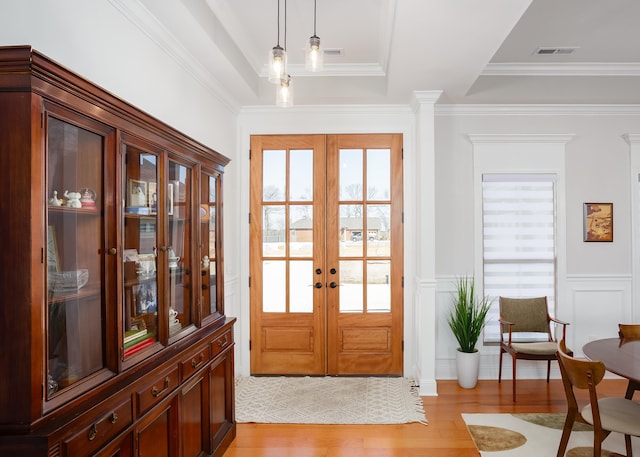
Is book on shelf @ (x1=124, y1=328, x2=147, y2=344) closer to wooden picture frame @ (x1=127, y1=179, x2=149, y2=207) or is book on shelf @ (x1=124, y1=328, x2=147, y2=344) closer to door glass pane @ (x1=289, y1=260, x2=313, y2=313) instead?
wooden picture frame @ (x1=127, y1=179, x2=149, y2=207)

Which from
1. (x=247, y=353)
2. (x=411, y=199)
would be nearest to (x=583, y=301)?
(x=411, y=199)

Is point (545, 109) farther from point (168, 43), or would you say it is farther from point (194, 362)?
point (194, 362)

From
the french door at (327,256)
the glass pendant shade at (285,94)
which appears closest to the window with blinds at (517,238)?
the french door at (327,256)

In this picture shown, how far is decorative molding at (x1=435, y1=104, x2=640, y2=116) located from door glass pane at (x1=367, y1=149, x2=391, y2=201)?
29.5 inches

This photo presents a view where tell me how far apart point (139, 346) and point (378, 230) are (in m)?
2.90

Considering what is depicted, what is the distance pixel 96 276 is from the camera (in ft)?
5.21

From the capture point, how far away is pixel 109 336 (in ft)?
5.32

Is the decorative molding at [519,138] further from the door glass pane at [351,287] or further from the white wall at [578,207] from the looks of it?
the door glass pane at [351,287]

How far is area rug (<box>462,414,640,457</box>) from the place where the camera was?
2.82m

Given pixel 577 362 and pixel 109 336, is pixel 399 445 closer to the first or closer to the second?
pixel 577 362

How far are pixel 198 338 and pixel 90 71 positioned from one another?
4.83 feet

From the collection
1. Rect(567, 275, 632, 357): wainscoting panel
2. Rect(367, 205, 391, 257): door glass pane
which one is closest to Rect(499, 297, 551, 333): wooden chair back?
Rect(567, 275, 632, 357): wainscoting panel

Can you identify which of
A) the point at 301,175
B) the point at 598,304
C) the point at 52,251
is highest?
the point at 301,175

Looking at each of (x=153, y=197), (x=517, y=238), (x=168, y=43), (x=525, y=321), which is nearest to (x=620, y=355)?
(x=525, y=321)
